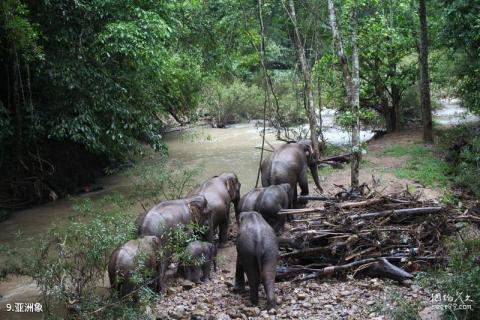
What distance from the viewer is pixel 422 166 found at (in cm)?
1473

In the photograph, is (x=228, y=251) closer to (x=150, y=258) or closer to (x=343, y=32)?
(x=150, y=258)

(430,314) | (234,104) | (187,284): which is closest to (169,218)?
→ (187,284)

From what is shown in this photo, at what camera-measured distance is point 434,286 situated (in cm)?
576

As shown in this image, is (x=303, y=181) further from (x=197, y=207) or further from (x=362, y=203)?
(x=197, y=207)

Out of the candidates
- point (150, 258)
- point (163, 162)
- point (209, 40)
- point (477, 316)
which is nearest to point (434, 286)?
point (477, 316)

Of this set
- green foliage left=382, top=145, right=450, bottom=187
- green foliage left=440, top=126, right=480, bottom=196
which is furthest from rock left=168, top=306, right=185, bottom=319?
green foliage left=382, top=145, right=450, bottom=187

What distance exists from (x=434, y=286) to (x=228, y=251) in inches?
189

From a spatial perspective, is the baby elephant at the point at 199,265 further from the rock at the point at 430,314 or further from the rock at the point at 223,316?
the rock at the point at 430,314

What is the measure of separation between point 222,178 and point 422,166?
6.51 m

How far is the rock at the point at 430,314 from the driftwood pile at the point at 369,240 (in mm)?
1182

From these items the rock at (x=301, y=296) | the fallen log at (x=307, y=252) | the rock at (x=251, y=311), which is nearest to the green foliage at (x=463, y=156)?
the fallen log at (x=307, y=252)

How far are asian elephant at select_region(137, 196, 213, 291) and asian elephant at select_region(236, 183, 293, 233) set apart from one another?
0.71 metres

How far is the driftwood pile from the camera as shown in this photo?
7.33 metres

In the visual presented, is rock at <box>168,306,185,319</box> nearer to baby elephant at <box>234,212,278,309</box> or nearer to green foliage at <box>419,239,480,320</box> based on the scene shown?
baby elephant at <box>234,212,278,309</box>
